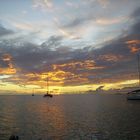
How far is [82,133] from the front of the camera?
52.4 metres

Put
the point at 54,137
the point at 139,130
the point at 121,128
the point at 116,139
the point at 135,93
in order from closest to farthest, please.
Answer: the point at 116,139
the point at 54,137
the point at 139,130
the point at 121,128
the point at 135,93

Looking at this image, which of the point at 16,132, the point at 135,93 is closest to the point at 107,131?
the point at 16,132

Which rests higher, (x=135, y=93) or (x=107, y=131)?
(x=135, y=93)

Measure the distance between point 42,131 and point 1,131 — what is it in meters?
10.2

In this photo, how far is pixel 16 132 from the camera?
55156mm

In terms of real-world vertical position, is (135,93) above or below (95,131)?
above

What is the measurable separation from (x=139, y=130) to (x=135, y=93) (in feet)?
420

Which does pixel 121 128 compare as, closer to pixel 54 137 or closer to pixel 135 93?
pixel 54 137

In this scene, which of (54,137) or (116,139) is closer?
(116,139)

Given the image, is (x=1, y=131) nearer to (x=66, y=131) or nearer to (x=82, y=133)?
(x=66, y=131)

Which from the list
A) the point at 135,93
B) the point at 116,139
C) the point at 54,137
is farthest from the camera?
the point at 135,93

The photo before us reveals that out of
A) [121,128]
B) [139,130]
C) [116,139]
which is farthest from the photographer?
[121,128]

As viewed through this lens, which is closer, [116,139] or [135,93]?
[116,139]

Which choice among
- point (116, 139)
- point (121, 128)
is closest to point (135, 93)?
point (121, 128)
